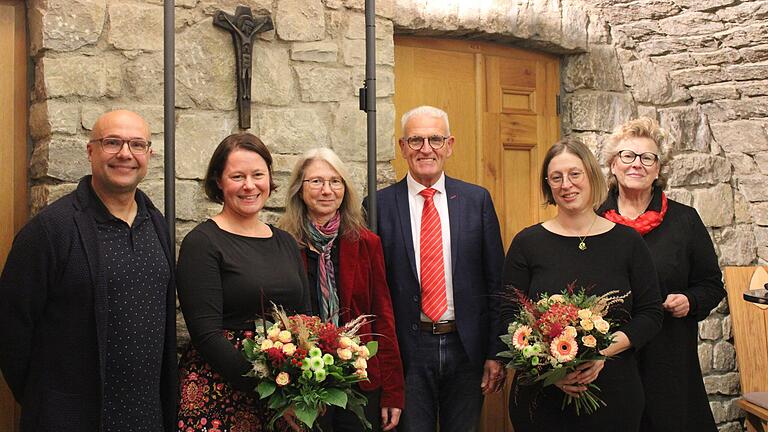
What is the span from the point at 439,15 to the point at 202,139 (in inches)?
53.2

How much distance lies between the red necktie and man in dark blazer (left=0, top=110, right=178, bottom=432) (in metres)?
1.04

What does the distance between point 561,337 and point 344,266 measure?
78 cm

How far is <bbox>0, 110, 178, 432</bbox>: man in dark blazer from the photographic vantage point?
8.73 ft

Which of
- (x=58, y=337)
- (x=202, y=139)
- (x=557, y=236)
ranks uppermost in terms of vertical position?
(x=202, y=139)

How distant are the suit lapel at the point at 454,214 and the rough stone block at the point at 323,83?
0.64m

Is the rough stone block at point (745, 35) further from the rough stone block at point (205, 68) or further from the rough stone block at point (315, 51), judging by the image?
the rough stone block at point (205, 68)

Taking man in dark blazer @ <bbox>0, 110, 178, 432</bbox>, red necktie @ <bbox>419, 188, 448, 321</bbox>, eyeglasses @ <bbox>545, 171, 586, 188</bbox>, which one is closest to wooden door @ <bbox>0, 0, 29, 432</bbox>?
man in dark blazer @ <bbox>0, 110, 178, 432</bbox>

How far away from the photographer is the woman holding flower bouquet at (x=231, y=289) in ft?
9.41

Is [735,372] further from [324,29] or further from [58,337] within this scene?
[58,337]

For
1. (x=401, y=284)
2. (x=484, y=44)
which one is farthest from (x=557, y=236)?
(x=484, y=44)

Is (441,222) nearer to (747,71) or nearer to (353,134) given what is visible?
(353,134)

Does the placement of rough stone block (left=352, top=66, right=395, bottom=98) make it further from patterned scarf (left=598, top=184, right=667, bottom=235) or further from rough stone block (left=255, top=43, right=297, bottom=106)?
patterned scarf (left=598, top=184, right=667, bottom=235)

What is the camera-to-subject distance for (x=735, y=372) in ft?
16.9

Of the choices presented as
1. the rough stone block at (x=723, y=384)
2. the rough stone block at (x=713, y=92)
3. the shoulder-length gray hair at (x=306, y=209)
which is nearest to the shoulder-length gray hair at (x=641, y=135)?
the shoulder-length gray hair at (x=306, y=209)
